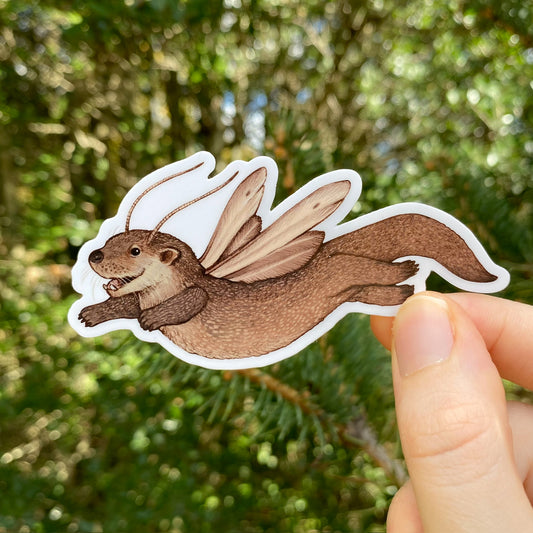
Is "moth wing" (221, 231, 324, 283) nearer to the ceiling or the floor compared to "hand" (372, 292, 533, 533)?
nearer to the ceiling

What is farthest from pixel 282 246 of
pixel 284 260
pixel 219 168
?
pixel 219 168

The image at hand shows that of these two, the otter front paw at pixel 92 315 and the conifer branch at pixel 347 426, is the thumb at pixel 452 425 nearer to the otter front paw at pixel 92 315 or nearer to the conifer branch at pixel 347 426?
the conifer branch at pixel 347 426

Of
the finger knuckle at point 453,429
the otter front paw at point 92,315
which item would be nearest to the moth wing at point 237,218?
the otter front paw at point 92,315

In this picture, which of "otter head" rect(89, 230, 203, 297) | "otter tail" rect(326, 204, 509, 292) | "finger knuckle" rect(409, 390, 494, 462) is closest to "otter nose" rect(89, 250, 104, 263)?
"otter head" rect(89, 230, 203, 297)

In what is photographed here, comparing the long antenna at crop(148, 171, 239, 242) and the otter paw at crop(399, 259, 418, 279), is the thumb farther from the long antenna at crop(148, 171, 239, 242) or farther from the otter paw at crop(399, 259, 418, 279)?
the long antenna at crop(148, 171, 239, 242)

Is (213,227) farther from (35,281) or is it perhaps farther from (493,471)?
(35,281)

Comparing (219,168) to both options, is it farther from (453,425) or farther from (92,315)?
(453,425)

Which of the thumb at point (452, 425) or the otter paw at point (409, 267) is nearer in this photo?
the thumb at point (452, 425)
